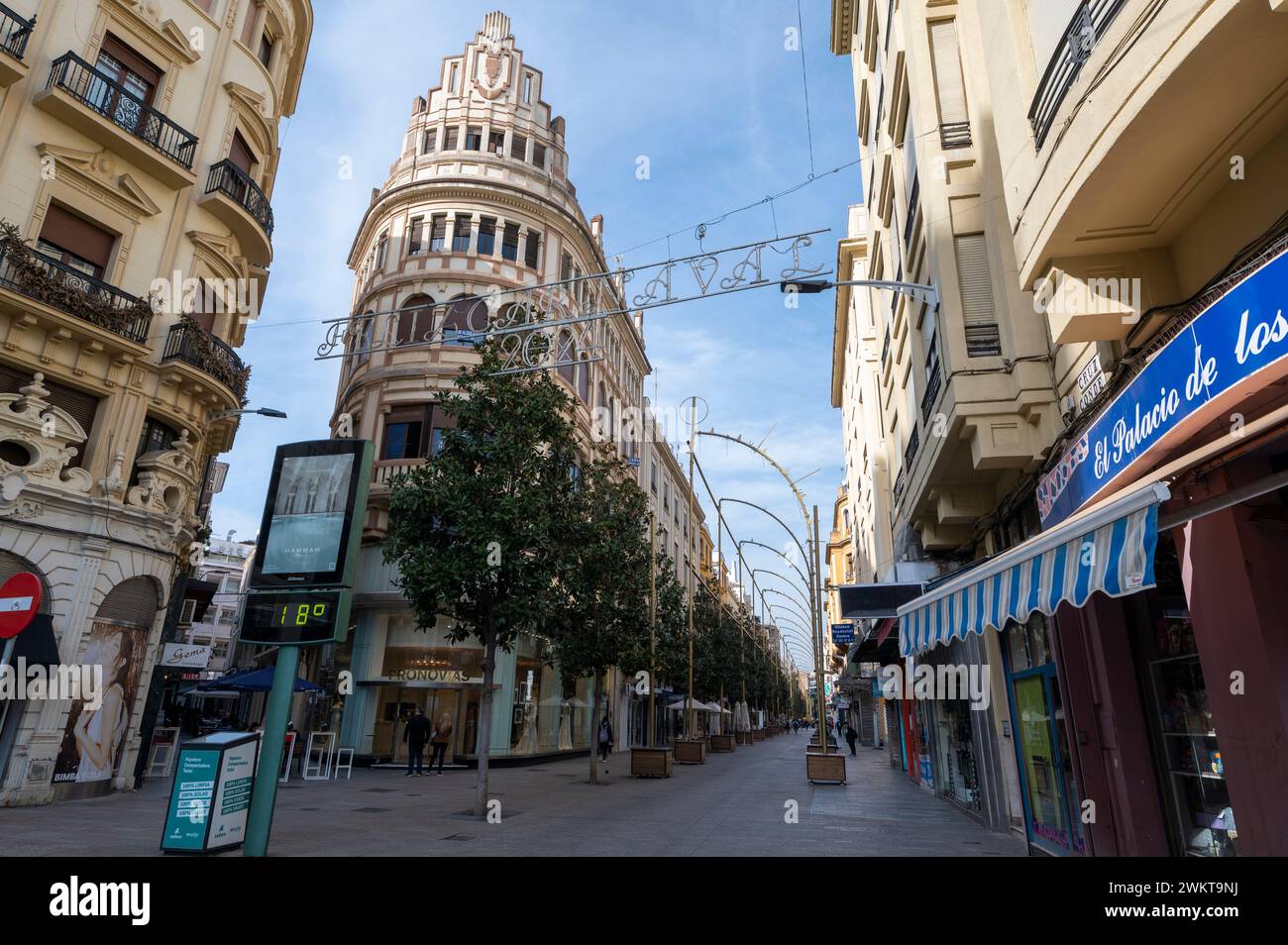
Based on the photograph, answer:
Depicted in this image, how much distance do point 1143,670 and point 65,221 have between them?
19943 mm

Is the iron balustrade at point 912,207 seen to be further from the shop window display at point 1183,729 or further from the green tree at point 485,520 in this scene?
the green tree at point 485,520

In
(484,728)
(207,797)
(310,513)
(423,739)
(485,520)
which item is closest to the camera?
(310,513)

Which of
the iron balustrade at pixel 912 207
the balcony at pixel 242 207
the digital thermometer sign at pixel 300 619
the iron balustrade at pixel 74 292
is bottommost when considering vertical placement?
the digital thermometer sign at pixel 300 619

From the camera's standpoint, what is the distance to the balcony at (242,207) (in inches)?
693

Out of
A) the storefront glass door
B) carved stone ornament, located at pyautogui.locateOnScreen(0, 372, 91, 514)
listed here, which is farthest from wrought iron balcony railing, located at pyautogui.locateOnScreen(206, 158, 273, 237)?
the storefront glass door

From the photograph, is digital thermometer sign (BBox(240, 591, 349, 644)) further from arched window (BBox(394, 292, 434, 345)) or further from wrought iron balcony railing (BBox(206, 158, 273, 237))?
arched window (BBox(394, 292, 434, 345))

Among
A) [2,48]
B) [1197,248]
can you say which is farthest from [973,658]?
[2,48]

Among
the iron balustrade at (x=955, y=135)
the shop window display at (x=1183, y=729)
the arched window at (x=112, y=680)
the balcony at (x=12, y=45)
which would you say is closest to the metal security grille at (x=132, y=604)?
the arched window at (x=112, y=680)

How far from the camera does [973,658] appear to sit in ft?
44.5

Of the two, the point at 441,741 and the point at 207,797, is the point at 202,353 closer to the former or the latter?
the point at 207,797

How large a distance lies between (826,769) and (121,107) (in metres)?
23.1

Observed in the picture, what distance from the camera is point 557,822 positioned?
12.5 meters

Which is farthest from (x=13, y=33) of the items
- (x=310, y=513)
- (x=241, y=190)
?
(x=310, y=513)

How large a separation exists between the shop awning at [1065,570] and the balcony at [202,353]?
16430 mm
